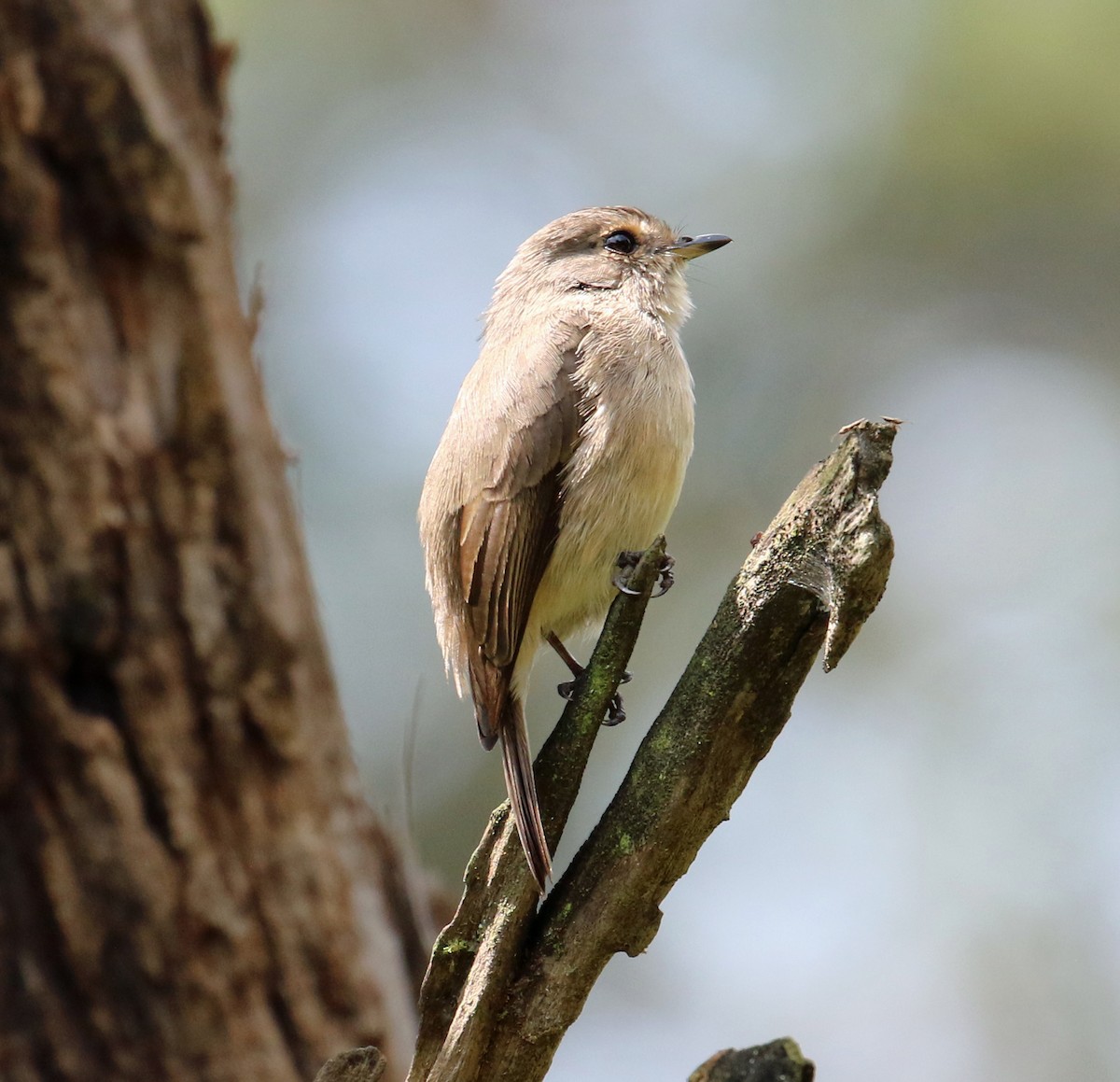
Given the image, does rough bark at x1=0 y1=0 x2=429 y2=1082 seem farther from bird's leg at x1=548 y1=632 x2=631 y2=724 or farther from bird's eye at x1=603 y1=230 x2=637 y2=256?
bird's eye at x1=603 y1=230 x2=637 y2=256

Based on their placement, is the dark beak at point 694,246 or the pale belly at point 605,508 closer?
the pale belly at point 605,508

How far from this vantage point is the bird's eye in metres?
5.79

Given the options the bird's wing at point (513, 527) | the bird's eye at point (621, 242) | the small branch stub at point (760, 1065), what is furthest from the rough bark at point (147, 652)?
the small branch stub at point (760, 1065)

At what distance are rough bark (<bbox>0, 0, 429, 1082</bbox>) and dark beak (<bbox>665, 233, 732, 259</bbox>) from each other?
1865 mm

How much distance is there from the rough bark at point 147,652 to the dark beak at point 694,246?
73.4 inches

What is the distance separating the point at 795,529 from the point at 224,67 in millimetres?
4071

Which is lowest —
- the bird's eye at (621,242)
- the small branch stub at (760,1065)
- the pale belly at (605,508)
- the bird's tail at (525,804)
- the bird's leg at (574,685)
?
the small branch stub at (760,1065)

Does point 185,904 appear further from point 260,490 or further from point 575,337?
point 575,337

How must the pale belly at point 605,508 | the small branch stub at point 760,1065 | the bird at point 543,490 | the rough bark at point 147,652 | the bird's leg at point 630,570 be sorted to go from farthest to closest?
the rough bark at point 147,652
the pale belly at point 605,508
the bird at point 543,490
the bird's leg at point 630,570
the small branch stub at point 760,1065

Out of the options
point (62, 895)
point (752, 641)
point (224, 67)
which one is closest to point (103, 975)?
point (62, 895)

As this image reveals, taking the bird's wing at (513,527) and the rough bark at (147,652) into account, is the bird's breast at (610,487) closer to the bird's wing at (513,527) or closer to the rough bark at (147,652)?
the bird's wing at (513,527)

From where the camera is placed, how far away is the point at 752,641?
2689mm

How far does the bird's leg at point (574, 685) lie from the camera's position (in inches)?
122

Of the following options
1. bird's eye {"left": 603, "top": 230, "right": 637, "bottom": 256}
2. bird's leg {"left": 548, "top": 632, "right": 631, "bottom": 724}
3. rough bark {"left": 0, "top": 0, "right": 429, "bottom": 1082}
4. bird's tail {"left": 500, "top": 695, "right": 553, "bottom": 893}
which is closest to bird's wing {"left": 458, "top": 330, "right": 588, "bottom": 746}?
bird's leg {"left": 548, "top": 632, "right": 631, "bottom": 724}
